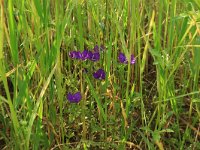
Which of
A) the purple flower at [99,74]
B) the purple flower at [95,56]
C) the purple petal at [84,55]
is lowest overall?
the purple flower at [99,74]

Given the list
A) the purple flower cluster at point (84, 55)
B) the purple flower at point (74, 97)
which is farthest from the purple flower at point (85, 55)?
the purple flower at point (74, 97)

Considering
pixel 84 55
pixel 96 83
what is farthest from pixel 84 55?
pixel 96 83

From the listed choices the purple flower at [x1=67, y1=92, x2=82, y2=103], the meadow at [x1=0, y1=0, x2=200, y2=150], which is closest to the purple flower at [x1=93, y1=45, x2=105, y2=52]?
the meadow at [x1=0, y1=0, x2=200, y2=150]

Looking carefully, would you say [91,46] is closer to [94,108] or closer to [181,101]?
[94,108]

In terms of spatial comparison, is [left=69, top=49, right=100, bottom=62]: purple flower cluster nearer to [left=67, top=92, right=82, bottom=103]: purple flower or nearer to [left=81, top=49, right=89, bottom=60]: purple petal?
[left=81, top=49, right=89, bottom=60]: purple petal

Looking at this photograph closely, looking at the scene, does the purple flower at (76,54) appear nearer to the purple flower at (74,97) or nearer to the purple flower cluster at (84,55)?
the purple flower cluster at (84,55)

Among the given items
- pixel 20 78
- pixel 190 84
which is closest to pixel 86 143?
pixel 20 78

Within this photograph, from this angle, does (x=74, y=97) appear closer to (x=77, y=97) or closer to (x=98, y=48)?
(x=77, y=97)

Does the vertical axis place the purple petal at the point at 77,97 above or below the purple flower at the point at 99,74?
below
